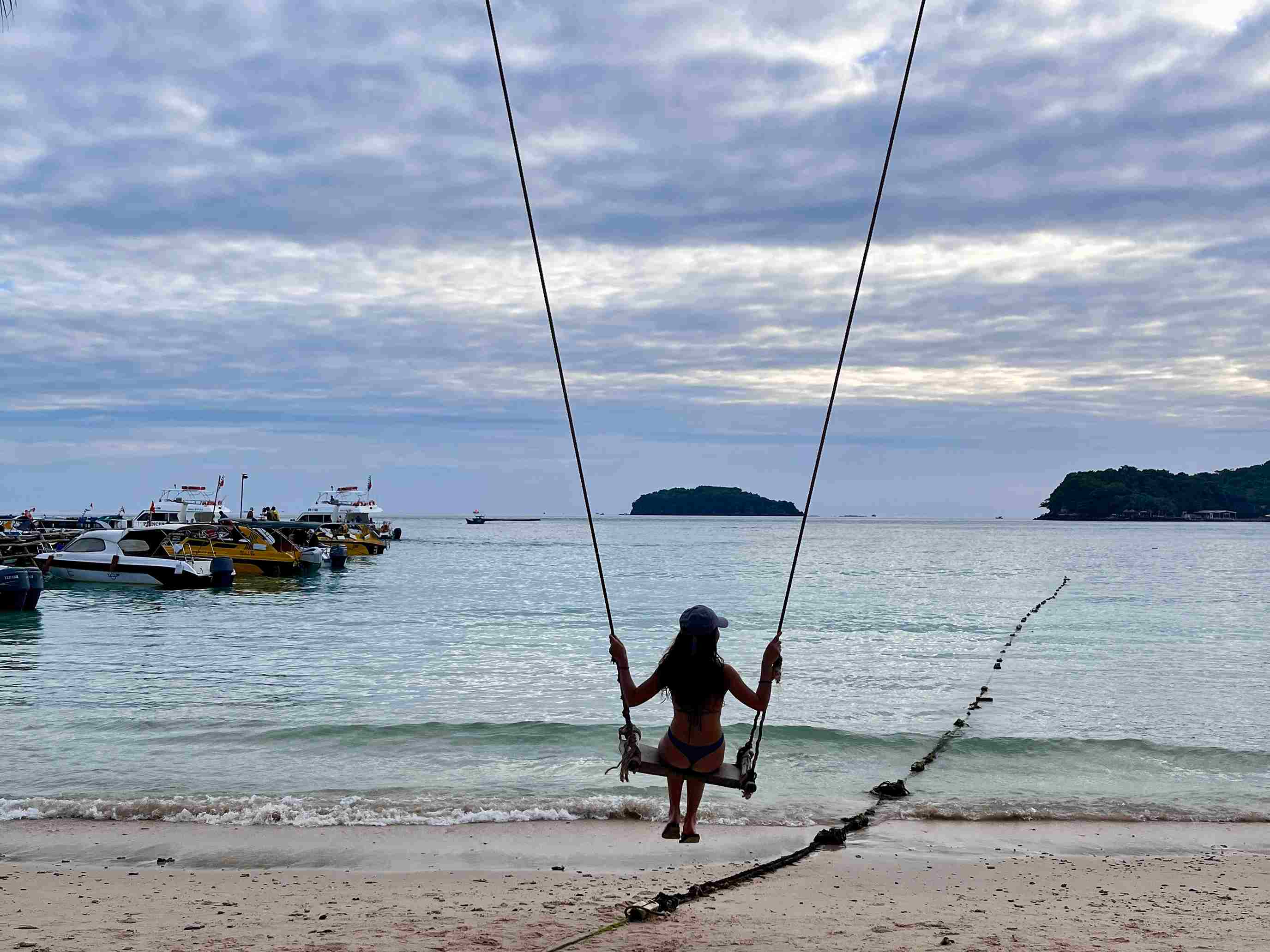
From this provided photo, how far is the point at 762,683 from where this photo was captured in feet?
23.1

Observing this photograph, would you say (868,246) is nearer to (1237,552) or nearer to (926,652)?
(926,652)

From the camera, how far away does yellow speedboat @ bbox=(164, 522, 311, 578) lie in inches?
1825

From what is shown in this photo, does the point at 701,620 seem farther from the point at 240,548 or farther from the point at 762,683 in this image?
the point at 240,548

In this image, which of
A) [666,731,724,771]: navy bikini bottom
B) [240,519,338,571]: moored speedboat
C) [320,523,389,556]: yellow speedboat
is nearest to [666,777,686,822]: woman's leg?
[666,731,724,771]: navy bikini bottom

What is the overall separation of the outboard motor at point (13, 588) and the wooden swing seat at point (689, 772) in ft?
98.9

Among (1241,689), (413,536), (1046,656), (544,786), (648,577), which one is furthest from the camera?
(413,536)

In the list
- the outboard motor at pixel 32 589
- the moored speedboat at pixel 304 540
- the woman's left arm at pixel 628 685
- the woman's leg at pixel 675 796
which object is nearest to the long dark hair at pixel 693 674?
the woman's left arm at pixel 628 685

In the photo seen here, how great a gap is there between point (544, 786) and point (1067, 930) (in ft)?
19.8

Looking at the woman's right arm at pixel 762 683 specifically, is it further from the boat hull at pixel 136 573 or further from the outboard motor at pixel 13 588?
the boat hull at pixel 136 573

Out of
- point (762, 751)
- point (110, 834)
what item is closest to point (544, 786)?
point (762, 751)

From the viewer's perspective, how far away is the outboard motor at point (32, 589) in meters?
31.8

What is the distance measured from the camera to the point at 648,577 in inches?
2288

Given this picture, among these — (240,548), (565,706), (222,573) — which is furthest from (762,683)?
(240,548)

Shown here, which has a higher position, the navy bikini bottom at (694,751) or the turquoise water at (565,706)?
the navy bikini bottom at (694,751)
